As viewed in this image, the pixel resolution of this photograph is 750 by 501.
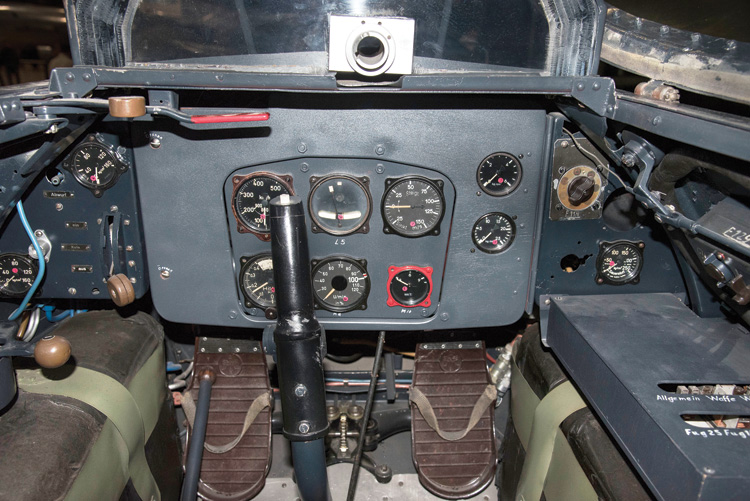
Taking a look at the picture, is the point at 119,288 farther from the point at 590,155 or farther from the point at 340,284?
the point at 590,155

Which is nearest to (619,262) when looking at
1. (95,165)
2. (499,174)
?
(499,174)

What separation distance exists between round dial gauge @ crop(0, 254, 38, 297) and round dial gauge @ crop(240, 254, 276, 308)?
0.92 m

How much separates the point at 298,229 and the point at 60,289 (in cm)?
133

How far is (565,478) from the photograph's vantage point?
74.6 inches

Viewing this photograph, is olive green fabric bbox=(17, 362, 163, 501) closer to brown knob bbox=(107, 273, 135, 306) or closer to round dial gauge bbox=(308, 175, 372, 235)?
brown knob bbox=(107, 273, 135, 306)

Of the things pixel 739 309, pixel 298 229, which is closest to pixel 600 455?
pixel 739 309

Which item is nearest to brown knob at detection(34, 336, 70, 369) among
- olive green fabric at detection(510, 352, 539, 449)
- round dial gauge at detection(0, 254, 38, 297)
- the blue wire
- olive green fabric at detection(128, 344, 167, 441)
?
olive green fabric at detection(128, 344, 167, 441)

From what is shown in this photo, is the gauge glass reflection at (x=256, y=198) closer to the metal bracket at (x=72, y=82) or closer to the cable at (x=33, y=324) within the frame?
the metal bracket at (x=72, y=82)

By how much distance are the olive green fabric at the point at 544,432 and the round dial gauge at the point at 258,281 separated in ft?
4.05

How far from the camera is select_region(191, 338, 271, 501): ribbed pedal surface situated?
2734mm

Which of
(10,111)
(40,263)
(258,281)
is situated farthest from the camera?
(258,281)

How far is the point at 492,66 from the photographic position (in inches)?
79.3

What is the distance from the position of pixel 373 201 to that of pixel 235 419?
145 centimetres

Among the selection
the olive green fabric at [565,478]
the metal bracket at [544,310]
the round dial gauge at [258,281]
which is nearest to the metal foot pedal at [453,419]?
the metal bracket at [544,310]
